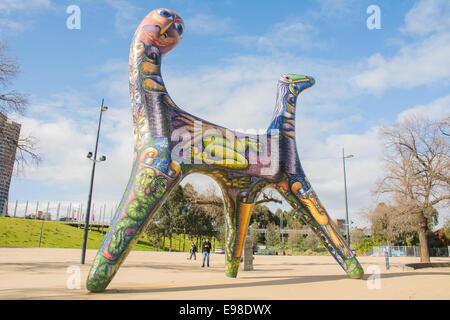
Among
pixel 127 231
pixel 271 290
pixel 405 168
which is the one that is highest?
pixel 405 168

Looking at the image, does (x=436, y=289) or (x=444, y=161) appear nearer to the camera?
(x=436, y=289)

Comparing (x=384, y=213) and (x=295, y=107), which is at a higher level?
(x=295, y=107)

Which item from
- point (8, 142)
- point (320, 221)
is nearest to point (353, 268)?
point (320, 221)

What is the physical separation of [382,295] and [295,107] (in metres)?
6.59

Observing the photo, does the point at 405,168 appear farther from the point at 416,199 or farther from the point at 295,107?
the point at 295,107

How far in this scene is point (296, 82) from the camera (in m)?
12.0

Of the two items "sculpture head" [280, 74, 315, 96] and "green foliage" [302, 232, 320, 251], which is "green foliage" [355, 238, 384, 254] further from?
"sculpture head" [280, 74, 315, 96]

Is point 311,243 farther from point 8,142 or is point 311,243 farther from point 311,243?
point 8,142

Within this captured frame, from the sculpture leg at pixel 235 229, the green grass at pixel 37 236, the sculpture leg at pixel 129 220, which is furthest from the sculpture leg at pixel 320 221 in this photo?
the green grass at pixel 37 236

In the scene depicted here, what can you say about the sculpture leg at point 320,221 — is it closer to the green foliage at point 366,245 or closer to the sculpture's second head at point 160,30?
the sculpture's second head at point 160,30

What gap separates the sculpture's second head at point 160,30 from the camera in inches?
342

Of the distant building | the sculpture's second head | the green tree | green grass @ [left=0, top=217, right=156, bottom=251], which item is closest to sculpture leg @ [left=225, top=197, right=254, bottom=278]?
the sculpture's second head
